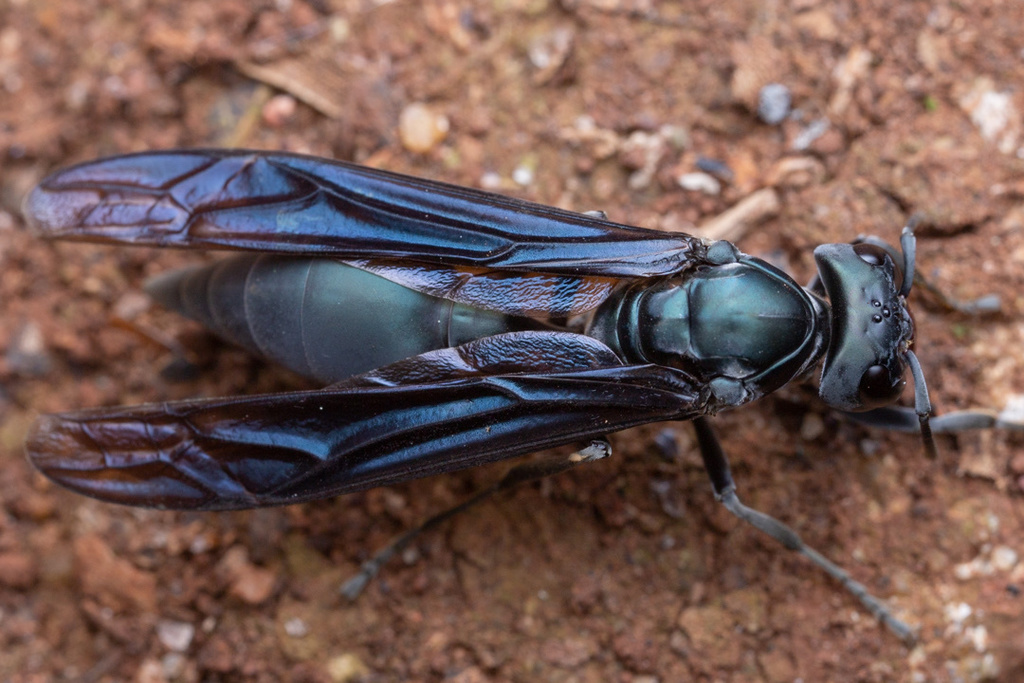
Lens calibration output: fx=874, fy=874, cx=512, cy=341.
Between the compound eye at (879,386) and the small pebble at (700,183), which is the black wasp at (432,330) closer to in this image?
the compound eye at (879,386)

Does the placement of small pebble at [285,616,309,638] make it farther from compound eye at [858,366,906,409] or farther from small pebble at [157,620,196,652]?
compound eye at [858,366,906,409]

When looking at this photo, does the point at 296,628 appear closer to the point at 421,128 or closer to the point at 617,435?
the point at 617,435

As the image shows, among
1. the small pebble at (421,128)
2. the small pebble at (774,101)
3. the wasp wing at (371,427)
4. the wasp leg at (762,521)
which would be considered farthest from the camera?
the small pebble at (421,128)

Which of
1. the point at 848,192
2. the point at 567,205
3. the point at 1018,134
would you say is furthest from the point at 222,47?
the point at 1018,134

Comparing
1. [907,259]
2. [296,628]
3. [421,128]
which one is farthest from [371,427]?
[907,259]

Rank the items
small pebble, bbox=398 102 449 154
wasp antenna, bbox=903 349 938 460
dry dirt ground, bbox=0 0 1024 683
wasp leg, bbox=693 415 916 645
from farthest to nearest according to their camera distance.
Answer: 1. small pebble, bbox=398 102 449 154
2. dry dirt ground, bbox=0 0 1024 683
3. wasp leg, bbox=693 415 916 645
4. wasp antenna, bbox=903 349 938 460

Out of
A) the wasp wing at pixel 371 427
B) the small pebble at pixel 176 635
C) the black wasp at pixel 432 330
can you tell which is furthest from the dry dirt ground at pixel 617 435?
the wasp wing at pixel 371 427

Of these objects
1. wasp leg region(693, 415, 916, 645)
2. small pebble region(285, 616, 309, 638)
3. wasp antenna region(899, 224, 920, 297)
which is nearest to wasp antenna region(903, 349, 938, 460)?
wasp antenna region(899, 224, 920, 297)
